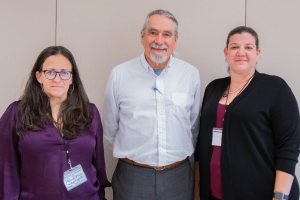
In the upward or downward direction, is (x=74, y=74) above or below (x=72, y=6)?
below

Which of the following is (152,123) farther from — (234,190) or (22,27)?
(22,27)

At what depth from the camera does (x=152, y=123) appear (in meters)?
1.81

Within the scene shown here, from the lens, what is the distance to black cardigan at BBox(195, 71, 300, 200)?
146 cm

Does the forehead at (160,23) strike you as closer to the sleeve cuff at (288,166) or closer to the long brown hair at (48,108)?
the long brown hair at (48,108)

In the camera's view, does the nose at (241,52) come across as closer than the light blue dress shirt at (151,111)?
Yes

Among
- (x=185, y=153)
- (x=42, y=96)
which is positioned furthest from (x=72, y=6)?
(x=185, y=153)

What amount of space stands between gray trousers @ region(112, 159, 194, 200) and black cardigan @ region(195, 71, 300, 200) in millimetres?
381

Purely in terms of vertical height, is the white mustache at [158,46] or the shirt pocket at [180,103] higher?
the white mustache at [158,46]

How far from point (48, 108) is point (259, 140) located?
144cm

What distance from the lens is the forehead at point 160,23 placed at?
1.78m

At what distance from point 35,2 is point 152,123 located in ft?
5.77

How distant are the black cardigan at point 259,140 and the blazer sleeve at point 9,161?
137 cm

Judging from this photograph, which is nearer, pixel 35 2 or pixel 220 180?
pixel 220 180

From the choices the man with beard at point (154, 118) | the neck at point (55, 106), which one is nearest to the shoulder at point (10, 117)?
the neck at point (55, 106)
